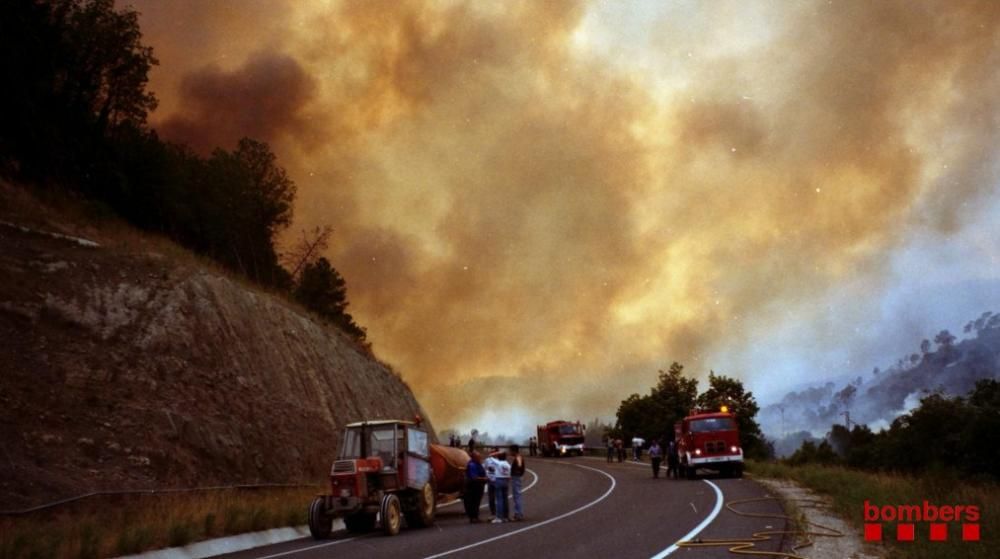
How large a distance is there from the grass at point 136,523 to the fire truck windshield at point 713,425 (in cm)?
1772

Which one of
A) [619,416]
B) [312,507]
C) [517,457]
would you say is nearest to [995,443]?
[619,416]

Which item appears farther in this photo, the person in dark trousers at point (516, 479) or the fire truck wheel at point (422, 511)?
the person in dark trousers at point (516, 479)

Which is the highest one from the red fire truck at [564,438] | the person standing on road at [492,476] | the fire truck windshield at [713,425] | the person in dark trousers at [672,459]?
the red fire truck at [564,438]

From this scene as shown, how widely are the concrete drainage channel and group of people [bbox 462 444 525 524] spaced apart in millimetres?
4367

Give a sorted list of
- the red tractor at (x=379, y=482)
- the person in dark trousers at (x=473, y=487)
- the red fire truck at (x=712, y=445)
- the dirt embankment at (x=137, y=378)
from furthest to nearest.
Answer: the red fire truck at (x=712, y=445) → the dirt embankment at (x=137, y=378) → the person in dark trousers at (x=473, y=487) → the red tractor at (x=379, y=482)

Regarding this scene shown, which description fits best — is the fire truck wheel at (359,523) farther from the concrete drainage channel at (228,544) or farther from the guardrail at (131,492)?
the guardrail at (131,492)

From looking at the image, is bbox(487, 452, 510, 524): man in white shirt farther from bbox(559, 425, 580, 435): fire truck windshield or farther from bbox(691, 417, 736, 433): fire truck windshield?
bbox(559, 425, 580, 435): fire truck windshield

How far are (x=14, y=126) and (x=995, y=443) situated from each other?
68.4 metres

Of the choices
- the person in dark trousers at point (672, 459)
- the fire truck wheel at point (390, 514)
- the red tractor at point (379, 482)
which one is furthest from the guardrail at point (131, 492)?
the person in dark trousers at point (672, 459)

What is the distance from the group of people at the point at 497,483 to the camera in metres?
22.4

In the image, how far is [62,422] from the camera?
25375mm

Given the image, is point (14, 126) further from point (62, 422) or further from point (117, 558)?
point (117, 558)

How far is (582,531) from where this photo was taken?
18.4m

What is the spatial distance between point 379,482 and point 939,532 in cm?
1226
